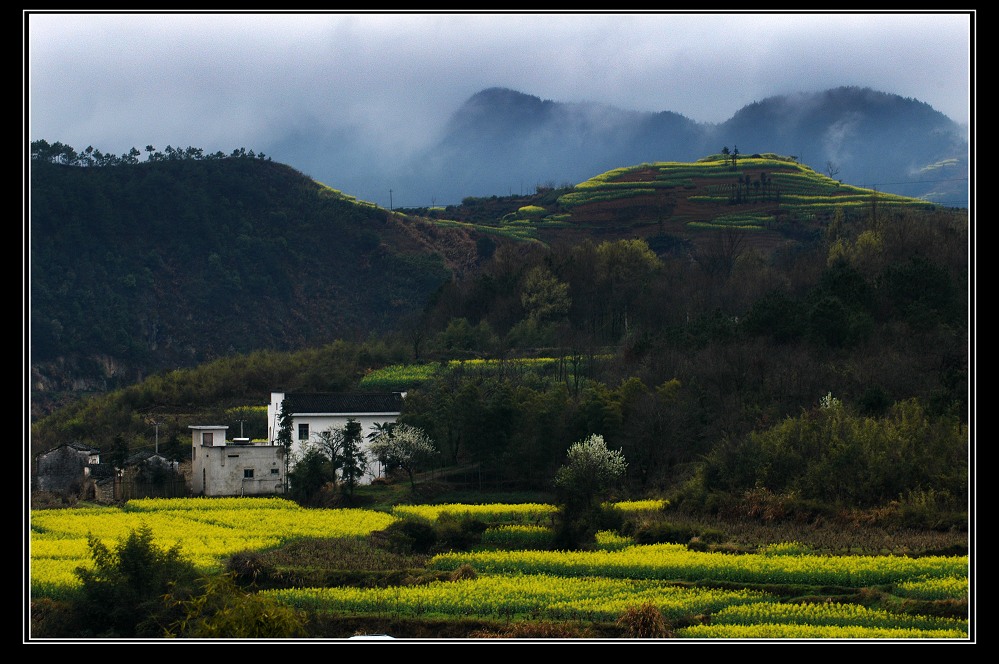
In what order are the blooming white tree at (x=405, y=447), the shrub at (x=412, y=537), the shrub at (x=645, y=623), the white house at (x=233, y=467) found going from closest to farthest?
1. the shrub at (x=645, y=623)
2. the shrub at (x=412, y=537)
3. the blooming white tree at (x=405, y=447)
4. the white house at (x=233, y=467)

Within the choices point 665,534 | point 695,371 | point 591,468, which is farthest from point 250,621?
point 695,371

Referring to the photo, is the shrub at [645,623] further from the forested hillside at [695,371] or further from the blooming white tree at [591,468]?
the blooming white tree at [591,468]

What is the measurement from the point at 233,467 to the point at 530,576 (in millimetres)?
18789

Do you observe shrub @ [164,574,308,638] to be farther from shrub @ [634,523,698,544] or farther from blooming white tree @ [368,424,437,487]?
blooming white tree @ [368,424,437,487]

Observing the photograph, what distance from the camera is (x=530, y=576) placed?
23.9 m

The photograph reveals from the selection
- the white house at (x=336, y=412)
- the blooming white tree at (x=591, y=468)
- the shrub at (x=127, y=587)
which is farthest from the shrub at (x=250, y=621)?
the white house at (x=336, y=412)

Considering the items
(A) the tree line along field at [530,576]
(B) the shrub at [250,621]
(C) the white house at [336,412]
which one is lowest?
(A) the tree line along field at [530,576]

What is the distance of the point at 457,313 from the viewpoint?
64.8 metres

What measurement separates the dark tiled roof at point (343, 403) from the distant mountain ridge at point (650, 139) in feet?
374

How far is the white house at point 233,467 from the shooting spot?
40.1m

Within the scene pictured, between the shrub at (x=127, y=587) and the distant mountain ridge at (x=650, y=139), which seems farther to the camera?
the distant mountain ridge at (x=650, y=139)

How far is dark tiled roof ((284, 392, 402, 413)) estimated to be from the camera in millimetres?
43094

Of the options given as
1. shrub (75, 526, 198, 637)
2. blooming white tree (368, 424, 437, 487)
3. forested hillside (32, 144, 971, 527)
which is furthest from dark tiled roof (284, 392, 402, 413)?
shrub (75, 526, 198, 637)

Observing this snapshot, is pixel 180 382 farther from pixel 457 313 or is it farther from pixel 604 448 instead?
pixel 604 448
